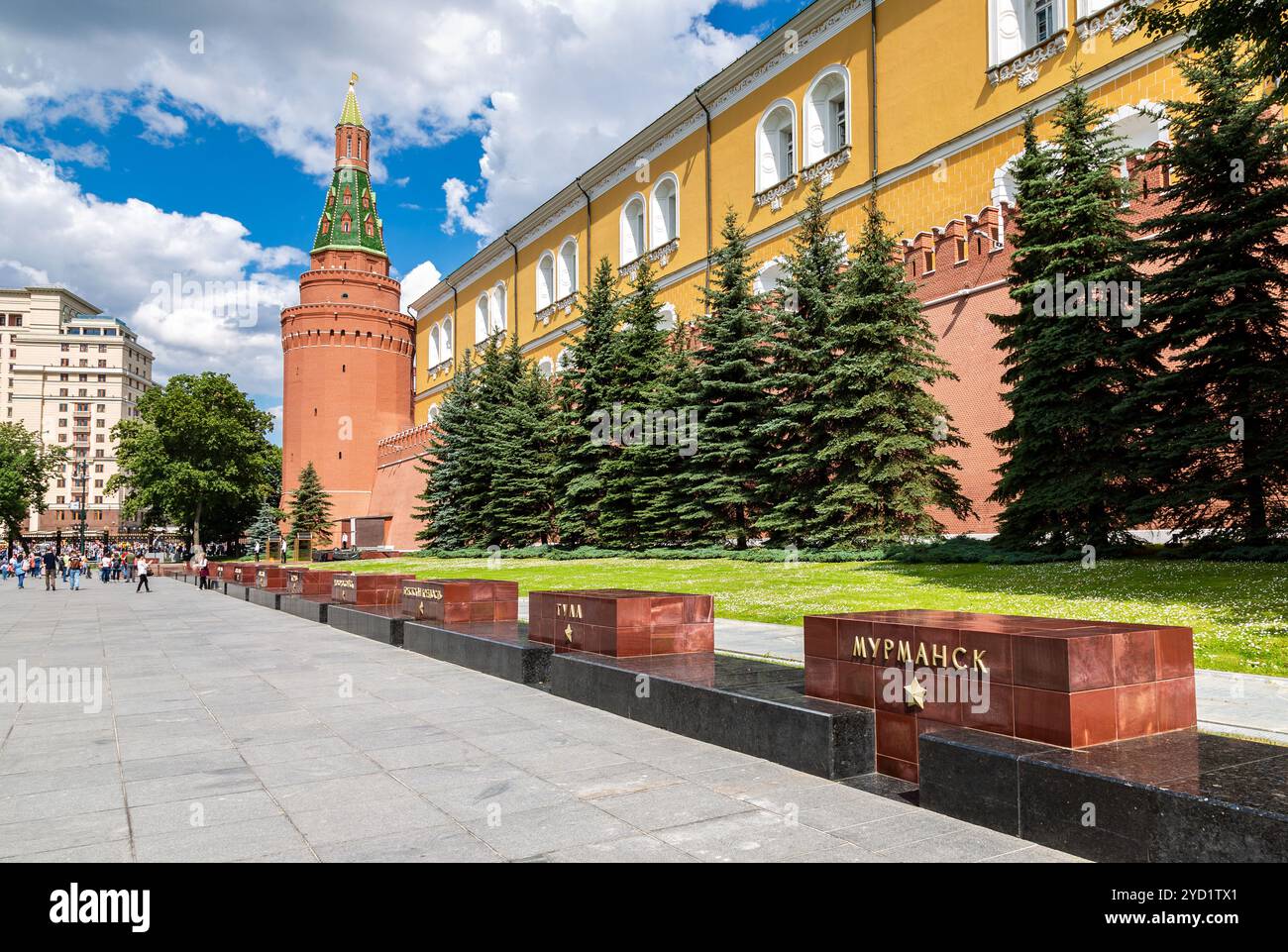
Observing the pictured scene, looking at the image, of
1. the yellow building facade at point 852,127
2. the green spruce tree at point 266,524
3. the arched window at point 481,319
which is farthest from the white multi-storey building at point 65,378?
the yellow building facade at point 852,127

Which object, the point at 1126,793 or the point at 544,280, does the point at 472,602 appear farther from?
the point at 544,280

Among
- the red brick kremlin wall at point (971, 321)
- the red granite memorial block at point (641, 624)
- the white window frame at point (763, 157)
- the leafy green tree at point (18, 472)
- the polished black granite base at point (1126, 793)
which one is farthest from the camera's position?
the leafy green tree at point (18, 472)

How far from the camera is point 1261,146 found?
14172 millimetres

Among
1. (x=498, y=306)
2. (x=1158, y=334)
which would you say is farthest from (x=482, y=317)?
(x=1158, y=334)

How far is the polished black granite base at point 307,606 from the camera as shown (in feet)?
49.1

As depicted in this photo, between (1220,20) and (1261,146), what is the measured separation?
12.4ft

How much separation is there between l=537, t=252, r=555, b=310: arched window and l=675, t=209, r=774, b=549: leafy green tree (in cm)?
2587

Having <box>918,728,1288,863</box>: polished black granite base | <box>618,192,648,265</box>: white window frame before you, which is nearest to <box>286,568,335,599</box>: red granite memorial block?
<box>918,728,1288,863</box>: polished black granite base

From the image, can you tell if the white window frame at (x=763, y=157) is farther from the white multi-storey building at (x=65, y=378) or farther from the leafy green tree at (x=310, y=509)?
the white multi-storey building at (x=65, y=378)

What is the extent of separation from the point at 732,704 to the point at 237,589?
862 inches

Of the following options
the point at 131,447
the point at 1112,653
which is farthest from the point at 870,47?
the point at 131,447

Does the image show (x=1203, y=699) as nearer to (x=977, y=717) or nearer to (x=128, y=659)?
(x=977, y=717)

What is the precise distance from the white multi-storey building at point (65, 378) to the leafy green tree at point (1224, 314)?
110 metres
